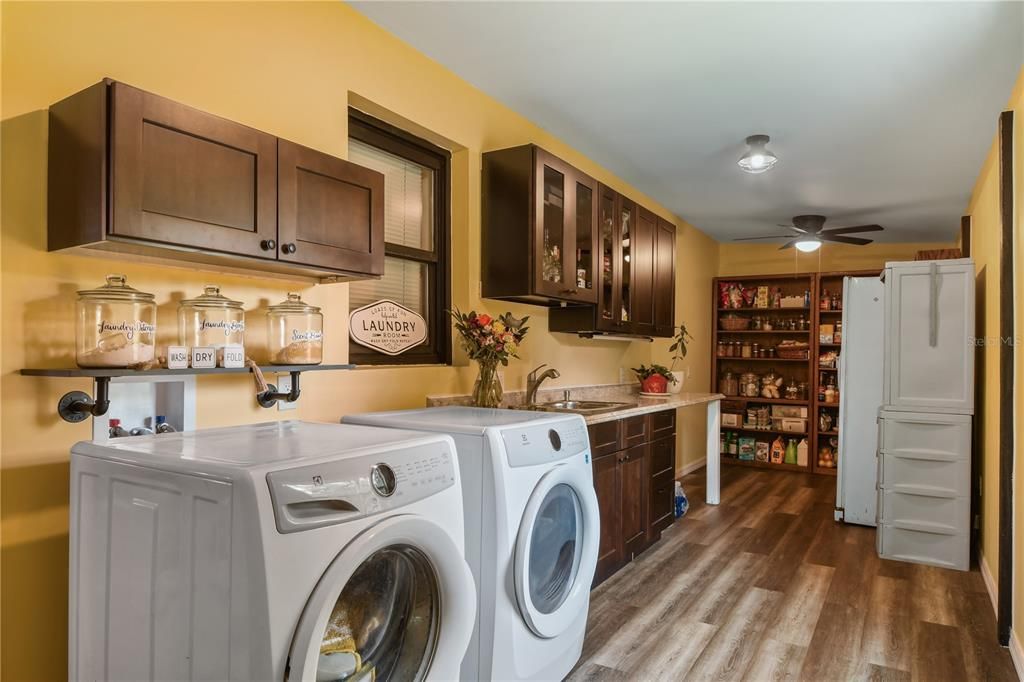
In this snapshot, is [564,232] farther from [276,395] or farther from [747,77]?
[276,395]

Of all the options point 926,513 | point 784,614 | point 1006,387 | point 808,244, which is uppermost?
point 808,244

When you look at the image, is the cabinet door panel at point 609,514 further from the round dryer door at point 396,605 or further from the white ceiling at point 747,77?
the white ceiling at point 747,77

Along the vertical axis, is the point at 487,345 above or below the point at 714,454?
above

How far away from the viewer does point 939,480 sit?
3541 mm

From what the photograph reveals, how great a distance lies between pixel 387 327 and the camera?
2807mm

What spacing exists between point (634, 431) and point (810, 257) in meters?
4.22

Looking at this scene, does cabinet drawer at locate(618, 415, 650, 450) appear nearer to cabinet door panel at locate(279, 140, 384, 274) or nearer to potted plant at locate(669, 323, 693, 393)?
A: potted plant at locate(669, 323, 693, 393)

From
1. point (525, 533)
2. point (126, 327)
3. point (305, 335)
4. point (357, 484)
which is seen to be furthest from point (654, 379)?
point (126, 327)

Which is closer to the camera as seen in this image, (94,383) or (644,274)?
(94,383)

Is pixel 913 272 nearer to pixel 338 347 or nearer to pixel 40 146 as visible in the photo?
pixel 338 347

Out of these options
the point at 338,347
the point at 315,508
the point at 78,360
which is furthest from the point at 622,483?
the point at 78,360

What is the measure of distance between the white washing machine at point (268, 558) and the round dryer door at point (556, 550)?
41 centimetres

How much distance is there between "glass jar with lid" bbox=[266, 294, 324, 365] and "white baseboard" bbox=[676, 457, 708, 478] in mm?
4474

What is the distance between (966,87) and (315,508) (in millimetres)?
3343
